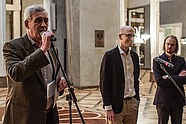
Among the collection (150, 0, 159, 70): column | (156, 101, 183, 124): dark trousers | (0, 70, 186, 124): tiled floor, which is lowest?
(0, 70, 186, 124): tiled floor

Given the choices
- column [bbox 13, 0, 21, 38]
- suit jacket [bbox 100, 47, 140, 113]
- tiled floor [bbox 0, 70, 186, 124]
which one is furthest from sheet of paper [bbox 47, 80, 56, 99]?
column [bbox 13, 0, 21, 38]

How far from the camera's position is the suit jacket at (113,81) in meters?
3.10

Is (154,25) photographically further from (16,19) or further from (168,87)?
(168,87)

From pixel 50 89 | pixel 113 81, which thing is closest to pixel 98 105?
pixel 113 81

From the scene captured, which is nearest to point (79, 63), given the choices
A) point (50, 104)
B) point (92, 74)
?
point (92, 74)

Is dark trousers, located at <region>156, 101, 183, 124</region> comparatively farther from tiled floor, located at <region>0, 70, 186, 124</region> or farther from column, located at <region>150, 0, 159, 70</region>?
column, located at <region>150, 0, 159, 70</region>

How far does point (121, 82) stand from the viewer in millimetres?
3127

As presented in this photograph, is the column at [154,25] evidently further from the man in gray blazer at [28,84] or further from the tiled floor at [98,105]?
the man in gray blazer at [28,84]

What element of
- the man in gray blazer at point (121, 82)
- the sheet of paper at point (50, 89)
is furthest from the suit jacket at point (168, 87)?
the sheet of paper at point (50, 89)

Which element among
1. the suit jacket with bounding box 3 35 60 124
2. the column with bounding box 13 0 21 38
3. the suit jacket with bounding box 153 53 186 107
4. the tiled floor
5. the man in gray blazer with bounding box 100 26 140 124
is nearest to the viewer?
the suit jacket with bounding box 3 35 60 124

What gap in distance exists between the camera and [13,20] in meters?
14.5

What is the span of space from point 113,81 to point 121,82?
8cm

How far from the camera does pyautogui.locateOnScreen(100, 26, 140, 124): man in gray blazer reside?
10.2 feet

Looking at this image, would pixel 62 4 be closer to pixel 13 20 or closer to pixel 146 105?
pixel 13 20
